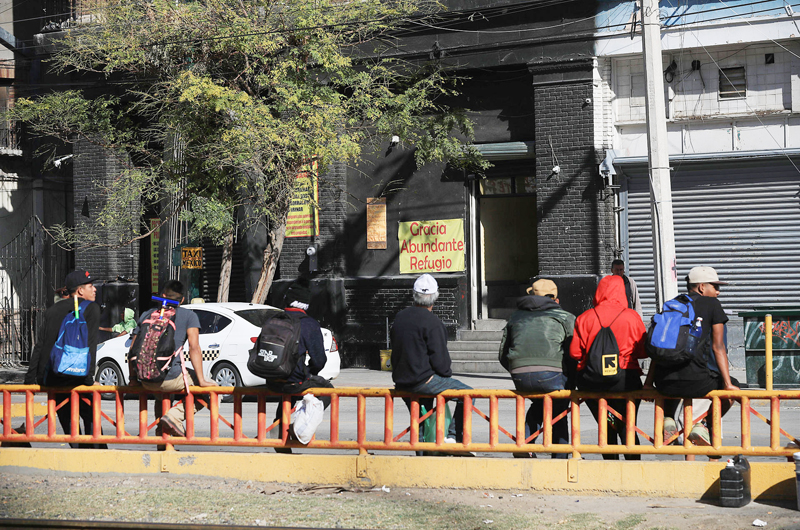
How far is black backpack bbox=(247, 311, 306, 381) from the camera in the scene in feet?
25.0

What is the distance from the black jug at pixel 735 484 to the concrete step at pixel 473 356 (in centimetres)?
1083

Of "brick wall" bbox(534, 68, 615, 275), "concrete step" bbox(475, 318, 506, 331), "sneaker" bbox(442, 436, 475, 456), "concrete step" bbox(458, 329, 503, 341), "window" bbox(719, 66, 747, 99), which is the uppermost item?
"window" bbox(719, 66, 747, 99)

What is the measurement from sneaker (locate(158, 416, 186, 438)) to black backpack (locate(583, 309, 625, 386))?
147 inches

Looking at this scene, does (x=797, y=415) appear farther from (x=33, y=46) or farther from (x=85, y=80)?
(x=33, y=46)

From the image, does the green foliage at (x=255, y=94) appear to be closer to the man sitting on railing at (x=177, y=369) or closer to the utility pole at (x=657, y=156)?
the utility pole at (x=657, y=156)

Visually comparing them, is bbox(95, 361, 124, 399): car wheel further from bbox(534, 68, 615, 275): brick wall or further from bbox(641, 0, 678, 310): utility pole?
bbox(641, 0, 678, 310): utility pole

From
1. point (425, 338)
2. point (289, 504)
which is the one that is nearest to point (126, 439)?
point (289, 504)

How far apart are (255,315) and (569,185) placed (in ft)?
23.2

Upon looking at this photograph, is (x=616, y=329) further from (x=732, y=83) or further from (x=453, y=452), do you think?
(x=732, y=83)

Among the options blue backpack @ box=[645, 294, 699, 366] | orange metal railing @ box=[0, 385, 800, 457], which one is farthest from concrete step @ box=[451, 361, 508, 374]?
blue backpack @ box=[645, 294, 699, 366]

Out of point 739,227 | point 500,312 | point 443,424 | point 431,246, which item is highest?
point 739,227

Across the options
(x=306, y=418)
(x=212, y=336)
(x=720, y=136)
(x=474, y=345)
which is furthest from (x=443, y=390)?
(x=720, y=136)

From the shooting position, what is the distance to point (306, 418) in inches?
302

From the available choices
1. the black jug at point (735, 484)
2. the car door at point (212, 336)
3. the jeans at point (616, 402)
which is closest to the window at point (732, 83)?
the car door at point (212, 336)
